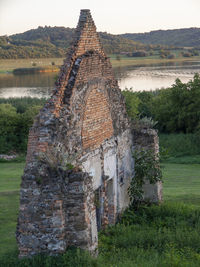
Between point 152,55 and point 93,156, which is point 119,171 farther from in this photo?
point 152,55

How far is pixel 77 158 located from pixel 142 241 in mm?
2841

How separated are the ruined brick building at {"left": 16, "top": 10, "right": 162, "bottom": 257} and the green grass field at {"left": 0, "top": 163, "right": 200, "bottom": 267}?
1.35 feet

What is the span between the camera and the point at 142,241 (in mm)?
10055

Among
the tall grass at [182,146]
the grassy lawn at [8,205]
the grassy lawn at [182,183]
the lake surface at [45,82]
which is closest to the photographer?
the grassy lawn at [8,205]

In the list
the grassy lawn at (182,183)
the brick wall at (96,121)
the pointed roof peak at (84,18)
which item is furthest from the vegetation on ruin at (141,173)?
the pointed roof peak at (84,18)

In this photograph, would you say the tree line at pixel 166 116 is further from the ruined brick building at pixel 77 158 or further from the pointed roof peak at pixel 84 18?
the pointed roof peak at pixel 84 18

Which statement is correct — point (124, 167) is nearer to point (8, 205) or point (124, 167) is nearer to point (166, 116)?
point (8, 205)

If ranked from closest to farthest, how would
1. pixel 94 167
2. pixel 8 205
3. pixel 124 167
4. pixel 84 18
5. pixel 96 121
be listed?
pixel 94 167, pixel 84 18, pixel 96 121, pixel 124 167, pixel 8 205

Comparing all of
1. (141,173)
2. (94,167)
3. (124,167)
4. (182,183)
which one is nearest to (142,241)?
(94,167)

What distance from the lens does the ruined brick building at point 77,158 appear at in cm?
826

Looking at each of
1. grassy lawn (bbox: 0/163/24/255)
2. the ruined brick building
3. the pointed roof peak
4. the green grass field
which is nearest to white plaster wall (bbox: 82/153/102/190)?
the ruined brick building

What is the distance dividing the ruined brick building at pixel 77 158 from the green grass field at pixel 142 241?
412mm

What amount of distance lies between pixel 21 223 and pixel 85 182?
167 cm

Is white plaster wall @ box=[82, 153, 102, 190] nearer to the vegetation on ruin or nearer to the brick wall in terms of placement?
the brick wall
